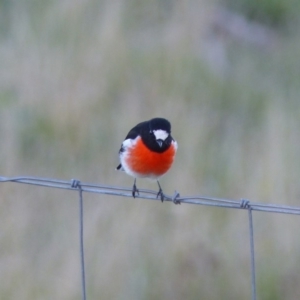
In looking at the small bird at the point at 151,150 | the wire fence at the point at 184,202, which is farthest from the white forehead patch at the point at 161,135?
the wire fence at the point at 184,202

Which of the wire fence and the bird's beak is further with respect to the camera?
the bird's beak

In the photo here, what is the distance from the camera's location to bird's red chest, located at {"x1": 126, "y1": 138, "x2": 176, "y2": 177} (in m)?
3.79

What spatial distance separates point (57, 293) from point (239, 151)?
210 cm

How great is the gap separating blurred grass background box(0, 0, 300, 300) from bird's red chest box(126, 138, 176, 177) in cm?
89

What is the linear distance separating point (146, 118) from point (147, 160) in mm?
2118

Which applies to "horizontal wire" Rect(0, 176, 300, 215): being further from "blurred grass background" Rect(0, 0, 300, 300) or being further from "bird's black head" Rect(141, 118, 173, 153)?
"blurred grass background" Rect(0, 0, 300, 300)

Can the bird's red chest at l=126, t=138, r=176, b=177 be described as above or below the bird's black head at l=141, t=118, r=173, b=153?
below

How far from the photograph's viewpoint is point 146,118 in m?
5.88

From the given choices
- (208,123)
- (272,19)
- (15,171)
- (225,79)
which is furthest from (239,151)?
(272,19)

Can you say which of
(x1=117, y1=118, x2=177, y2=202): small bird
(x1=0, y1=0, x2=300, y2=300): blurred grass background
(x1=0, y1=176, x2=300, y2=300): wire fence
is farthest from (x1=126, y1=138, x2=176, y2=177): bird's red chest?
(x1=0, y1=0, x2=300, y2=300): blurred grass background

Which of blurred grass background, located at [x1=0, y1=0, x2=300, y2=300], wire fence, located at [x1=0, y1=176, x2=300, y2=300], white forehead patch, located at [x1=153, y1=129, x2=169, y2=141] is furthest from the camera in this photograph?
blurred grass background, located at [x1=0, y1=0, x2=300, y2=300]

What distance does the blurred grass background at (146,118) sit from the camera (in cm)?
445

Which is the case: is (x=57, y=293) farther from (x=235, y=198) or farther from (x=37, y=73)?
(x=37, y=73)

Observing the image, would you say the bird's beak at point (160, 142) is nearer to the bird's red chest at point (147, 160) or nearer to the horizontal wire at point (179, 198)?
the bird's red chest at point (147, 160)
